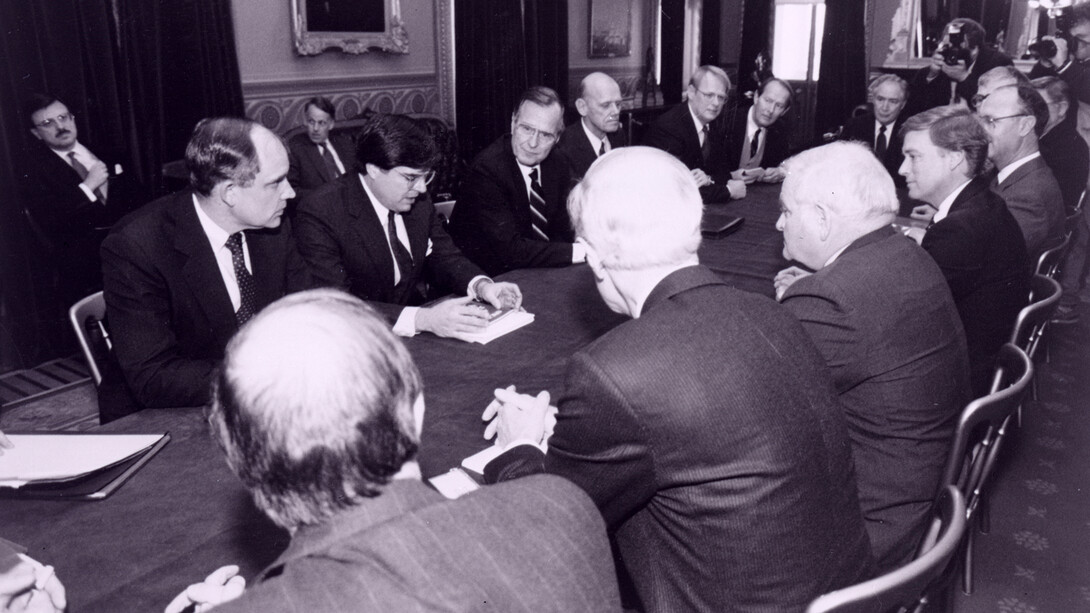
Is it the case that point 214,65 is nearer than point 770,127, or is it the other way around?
point 214,65

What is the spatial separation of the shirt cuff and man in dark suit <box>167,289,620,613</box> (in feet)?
4.73

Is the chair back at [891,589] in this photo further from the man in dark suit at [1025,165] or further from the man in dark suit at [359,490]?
the man in dark suit at [1025,165]

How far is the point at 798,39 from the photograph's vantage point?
1026 centimetres

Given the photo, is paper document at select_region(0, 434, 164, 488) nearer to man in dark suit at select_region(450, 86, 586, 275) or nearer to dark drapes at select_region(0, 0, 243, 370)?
man in dark suit at select_region(450, 86, 586, 275)

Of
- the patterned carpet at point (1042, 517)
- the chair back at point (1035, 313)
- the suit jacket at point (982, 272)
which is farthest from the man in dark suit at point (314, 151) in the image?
the patterned carpet at point (1042, 517)

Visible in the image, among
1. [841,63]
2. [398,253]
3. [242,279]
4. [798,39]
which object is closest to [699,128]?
[398,253]

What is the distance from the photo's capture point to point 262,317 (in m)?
0.92

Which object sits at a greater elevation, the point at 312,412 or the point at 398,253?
the point at 312,412

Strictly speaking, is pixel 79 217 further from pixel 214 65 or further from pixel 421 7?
pixel 421 7

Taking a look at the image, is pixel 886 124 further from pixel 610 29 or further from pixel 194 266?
pixel 194 266

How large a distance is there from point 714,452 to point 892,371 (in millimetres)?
752

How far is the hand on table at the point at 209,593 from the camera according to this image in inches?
43.2

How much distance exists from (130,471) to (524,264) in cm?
199

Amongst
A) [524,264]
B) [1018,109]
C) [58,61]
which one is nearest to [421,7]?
[58,61]
